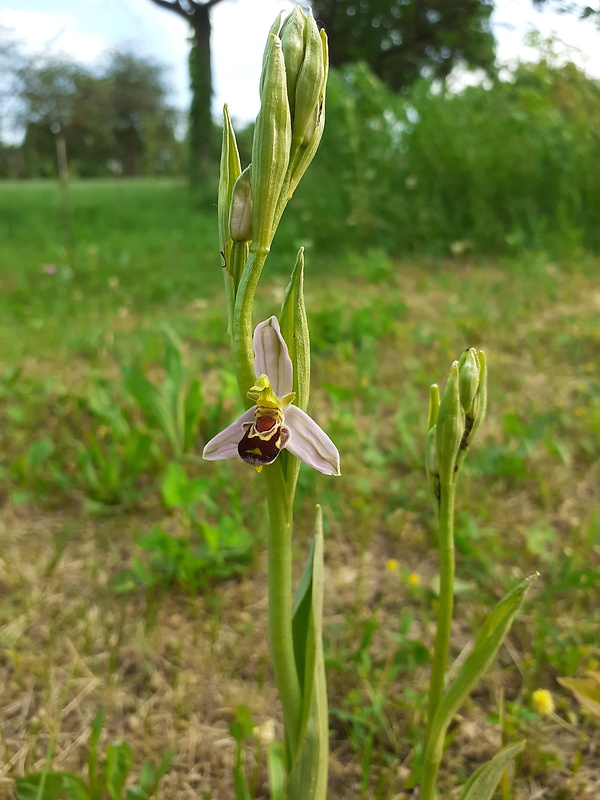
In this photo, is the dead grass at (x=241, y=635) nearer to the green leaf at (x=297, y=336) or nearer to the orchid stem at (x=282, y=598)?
the orchid stem at (x=282, y=598)

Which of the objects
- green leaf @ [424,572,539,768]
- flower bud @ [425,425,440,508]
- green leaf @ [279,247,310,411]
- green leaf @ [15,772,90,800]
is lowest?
green leaf @ [15,772,90,800]

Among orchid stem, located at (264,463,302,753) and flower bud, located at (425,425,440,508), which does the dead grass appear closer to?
orchid stem, located at (264,463,302,753)

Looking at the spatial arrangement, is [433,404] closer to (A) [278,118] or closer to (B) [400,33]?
(A) [278,118]

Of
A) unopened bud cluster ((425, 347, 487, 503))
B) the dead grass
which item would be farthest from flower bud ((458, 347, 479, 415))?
the dead grass

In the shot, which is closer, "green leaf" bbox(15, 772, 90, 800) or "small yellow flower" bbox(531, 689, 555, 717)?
"green leaf" bbox(15, 772, 90, 800)

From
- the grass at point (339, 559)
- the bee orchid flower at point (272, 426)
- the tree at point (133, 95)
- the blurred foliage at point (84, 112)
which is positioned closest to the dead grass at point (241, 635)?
the grass at point (339, 559)

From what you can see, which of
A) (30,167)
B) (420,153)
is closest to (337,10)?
(30,167)

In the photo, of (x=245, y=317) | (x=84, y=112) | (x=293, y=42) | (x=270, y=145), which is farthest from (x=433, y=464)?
(x=84, y=112)
